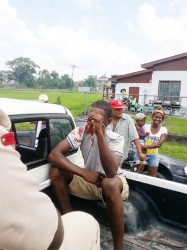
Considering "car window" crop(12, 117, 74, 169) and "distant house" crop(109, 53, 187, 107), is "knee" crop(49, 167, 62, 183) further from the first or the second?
"distant house" crop(109, 53, 187, 107)

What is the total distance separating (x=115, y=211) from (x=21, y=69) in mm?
81015

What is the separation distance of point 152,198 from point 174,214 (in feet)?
0.77

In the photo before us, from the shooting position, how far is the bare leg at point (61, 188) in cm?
234

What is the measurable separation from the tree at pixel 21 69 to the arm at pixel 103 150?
229 feet

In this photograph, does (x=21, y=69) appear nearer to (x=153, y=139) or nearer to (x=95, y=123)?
(x=153, y=139)

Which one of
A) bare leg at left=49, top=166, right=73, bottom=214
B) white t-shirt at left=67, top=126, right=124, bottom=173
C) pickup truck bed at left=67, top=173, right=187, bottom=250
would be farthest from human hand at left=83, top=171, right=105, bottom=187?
pickup truck bed at left=67, top=173, right=187, bottom=250

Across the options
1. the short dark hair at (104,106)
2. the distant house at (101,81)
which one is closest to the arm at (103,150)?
the short dark hair at (104,106)

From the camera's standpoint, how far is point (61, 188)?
2377 mm

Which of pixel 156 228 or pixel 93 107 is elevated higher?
pixel 93 107

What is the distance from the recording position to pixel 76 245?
1.18 meters

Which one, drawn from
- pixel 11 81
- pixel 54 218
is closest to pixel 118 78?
pixel 54 218

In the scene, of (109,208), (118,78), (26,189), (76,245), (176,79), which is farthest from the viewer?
(118,78)

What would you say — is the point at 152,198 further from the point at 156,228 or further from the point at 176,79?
the point at 176,79

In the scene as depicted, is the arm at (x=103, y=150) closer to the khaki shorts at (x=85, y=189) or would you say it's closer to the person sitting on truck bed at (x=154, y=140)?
the khaki shorts at (x=85, y=189)
